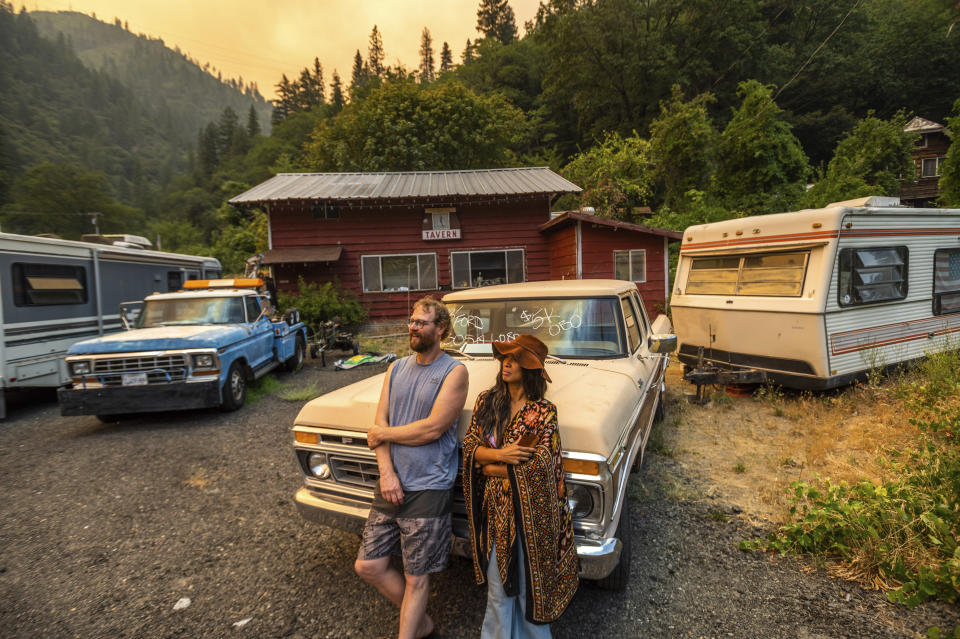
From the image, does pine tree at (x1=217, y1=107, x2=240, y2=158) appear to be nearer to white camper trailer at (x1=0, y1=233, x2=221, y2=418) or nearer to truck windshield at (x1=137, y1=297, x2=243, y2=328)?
white camper trailer at (x1=0, y1=233, x2=221, y2=418)

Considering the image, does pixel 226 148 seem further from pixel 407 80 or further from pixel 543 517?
pixel 543 517

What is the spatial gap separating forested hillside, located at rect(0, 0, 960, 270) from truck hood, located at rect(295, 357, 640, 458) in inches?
525

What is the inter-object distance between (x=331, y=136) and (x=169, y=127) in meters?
119

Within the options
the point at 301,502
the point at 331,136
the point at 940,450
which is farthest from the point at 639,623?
the point at 331,136

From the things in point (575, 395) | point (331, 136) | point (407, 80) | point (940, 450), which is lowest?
point (940, 450)

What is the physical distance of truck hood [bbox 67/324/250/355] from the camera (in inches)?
225

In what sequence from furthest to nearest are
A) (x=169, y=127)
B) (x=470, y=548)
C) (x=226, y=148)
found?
(x=169, y=127) < (x=226, y=148) < (x=470, y=548)

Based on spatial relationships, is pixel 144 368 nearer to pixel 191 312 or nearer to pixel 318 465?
pixel 191 312

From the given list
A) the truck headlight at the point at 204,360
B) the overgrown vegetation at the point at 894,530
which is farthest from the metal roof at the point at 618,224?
the truck headlight at the point at 204,360

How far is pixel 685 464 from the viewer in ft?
14.7

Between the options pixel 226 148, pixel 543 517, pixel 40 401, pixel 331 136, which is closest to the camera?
pixel 543 517

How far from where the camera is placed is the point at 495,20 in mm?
59406

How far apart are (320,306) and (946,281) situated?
13.3m

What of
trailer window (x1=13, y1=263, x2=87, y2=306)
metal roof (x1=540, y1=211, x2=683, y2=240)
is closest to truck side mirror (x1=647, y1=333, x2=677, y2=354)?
metal roof (x1=540, y1=211, x2=683, y2=240)
